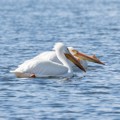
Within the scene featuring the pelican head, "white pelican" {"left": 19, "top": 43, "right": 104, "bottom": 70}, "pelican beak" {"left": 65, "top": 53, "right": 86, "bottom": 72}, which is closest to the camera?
"pelican beak" {"left": 65, "top": 53, "right": 86, "bottom": 72}

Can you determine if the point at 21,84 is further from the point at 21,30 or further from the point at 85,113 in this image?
the point at 21,30

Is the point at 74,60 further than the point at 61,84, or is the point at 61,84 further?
the point at 74,60

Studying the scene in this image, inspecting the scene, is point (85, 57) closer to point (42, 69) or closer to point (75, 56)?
point (75, 56)

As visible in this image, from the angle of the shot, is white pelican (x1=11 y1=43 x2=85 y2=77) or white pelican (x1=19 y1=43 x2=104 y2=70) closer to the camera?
white pelican (x1=11 y1=43 x2=85 y2=77)

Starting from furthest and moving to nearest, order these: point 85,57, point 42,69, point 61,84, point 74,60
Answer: point 85,57 < point 74,60 < point 42,69 < point 61,84

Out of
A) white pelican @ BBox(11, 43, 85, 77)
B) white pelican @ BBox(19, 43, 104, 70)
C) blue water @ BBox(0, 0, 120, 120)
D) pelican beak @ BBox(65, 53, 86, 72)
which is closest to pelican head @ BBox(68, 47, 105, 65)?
white pelican @ BBox(19, 43, 104, 70)

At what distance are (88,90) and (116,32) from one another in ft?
42.6

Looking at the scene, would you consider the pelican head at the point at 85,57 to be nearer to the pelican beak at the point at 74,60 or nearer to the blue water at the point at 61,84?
the blue water at the point at 61,84

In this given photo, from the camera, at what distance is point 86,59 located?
17.8 m

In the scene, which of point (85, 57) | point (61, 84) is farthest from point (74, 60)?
point (61, 84)

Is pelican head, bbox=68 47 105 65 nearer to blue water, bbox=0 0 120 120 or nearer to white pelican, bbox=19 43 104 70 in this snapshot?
white pelican, bbox=19 43 104 70

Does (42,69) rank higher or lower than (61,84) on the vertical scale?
higher

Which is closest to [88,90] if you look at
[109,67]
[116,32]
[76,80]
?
[76,80]

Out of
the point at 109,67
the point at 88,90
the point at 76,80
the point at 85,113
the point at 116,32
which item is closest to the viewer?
the point at 85,113
